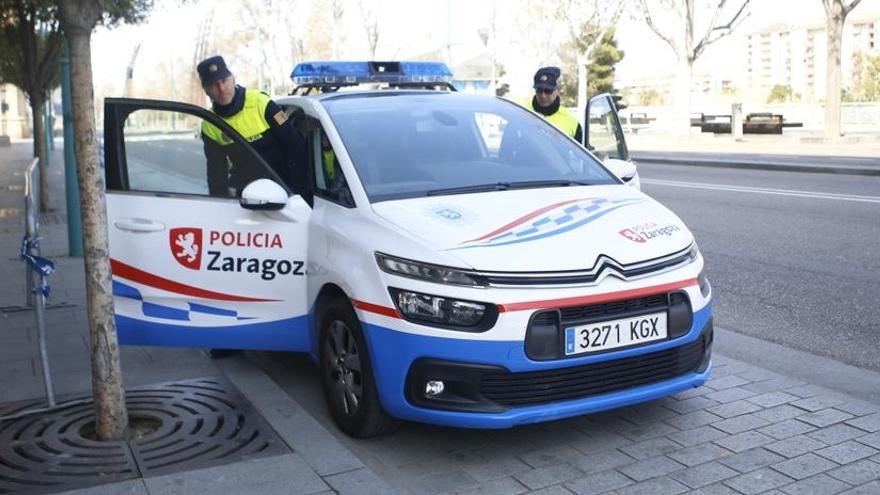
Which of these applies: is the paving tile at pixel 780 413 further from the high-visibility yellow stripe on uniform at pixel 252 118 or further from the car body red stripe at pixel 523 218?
the high-visibility yellow stripe on uniform at pixel 252 118

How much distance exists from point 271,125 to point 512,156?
1.44 metres

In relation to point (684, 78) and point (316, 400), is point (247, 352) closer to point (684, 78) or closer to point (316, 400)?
point (316, 400)

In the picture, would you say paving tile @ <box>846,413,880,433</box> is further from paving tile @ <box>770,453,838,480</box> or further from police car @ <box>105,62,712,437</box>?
police car @ <box>105,62,712,437</box>

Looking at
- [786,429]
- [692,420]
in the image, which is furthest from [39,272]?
[786,429]

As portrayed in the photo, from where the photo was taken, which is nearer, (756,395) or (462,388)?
(462,388)

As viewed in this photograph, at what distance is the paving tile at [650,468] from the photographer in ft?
12.8

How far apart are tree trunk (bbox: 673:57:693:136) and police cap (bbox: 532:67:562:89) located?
91.6 feet

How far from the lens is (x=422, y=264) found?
397 centimetres

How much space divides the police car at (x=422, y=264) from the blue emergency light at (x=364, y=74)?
129 cm

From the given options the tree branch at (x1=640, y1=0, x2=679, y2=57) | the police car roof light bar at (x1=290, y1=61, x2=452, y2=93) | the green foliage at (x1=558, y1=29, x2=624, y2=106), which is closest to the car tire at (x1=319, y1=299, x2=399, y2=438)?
the police car roof light bar at (x1=290, y1=61, x2=452, y2=93)

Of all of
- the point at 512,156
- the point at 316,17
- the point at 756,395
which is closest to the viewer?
the point at 756,395

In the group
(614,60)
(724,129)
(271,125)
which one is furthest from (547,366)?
(614,60)

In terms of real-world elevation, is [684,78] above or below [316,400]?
above

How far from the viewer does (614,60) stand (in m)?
69.2
